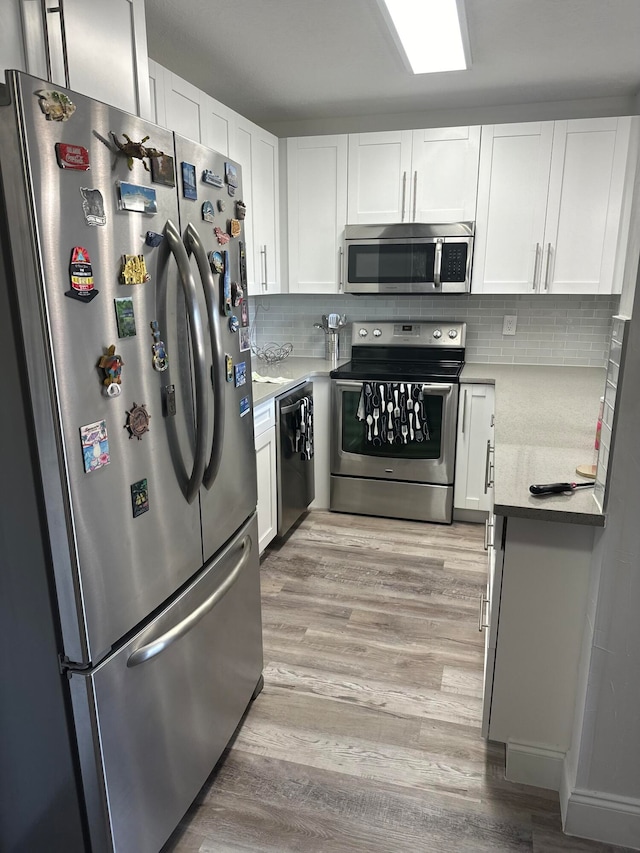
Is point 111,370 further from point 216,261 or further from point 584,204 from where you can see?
point 584,204

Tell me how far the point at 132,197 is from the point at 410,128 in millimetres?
3027

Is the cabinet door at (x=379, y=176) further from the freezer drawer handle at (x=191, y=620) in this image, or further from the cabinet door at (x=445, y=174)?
the freezer drawer handle at (x=191, y=620)

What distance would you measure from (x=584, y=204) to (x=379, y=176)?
3.90ft

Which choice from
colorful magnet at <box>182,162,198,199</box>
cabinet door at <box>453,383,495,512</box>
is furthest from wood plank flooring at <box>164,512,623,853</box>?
colorful magnet at <box>182,162,198,199</box>

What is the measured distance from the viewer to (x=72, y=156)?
1.05 metres

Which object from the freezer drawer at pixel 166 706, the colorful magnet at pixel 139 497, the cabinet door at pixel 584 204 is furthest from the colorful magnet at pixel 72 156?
the cabinet door at pixel 584 204

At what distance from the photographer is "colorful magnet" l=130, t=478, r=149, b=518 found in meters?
1.29

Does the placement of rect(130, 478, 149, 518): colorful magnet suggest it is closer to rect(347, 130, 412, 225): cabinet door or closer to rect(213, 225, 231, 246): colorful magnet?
rect(213, 225, 231, 246): colorful magnet

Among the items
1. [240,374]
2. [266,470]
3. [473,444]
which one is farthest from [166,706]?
[473,444]

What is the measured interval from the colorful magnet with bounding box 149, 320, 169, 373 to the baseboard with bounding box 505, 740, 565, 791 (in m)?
1.49

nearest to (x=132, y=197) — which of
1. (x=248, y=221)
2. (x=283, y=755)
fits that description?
(x=283, y=755)

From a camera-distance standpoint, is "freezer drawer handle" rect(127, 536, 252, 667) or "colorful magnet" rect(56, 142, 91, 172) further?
"freezer drawer handle" rect(127, 536, 252, 667)

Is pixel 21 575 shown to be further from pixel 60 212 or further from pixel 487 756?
pixel 487 756

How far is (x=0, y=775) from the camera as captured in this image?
1325 mm
